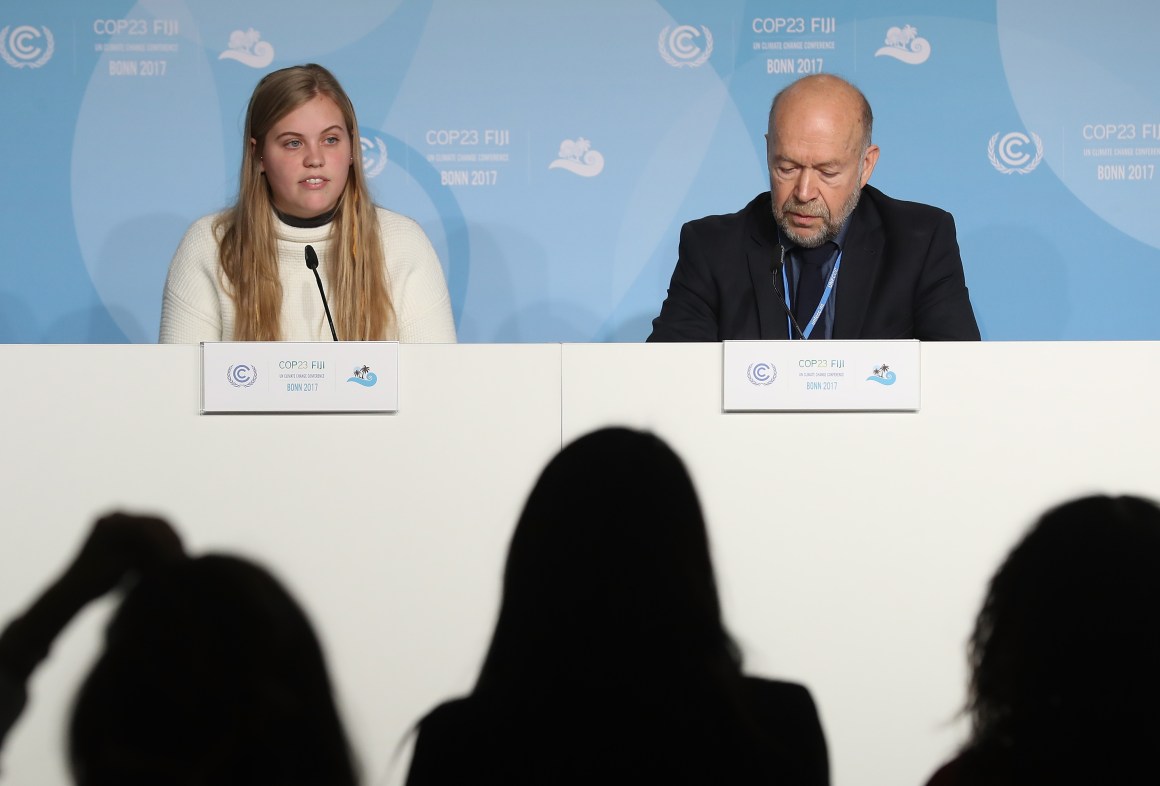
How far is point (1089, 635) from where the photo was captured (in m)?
1.44

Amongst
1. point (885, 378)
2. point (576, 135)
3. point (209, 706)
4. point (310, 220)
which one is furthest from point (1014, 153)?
point (209, 706)

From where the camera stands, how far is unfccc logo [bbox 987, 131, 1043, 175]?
13.6 ft

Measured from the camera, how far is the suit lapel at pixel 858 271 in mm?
2662

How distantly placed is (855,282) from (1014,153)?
1.75 m

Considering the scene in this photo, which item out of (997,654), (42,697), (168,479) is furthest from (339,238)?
(997,654)

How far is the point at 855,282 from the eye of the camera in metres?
2.72

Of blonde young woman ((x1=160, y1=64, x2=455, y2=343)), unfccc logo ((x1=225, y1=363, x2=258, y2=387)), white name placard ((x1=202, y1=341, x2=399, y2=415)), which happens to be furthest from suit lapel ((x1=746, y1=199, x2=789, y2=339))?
unfccc logo ((x1=225, y1=363, x2=258, y2=387))

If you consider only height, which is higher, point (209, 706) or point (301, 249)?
point (301, 249)

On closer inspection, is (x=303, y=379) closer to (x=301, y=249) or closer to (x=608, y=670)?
(x=608, y=670)

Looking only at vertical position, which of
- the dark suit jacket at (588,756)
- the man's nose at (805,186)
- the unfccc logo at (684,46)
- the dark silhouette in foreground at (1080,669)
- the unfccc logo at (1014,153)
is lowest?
the dark suit jacket at (588,756)

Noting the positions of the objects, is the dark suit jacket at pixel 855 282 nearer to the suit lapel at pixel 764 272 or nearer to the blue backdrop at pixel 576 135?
the suit lapel at pixel 764 272

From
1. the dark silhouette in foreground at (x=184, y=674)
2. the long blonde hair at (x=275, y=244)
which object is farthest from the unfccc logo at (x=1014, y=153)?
the dark silhouette in foreground at (x=184, y=674)

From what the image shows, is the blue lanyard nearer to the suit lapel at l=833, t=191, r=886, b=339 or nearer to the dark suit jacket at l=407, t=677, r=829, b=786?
the suit lapel at l=833, t=191, r=886, b=339

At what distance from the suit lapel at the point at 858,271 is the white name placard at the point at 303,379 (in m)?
1.14
